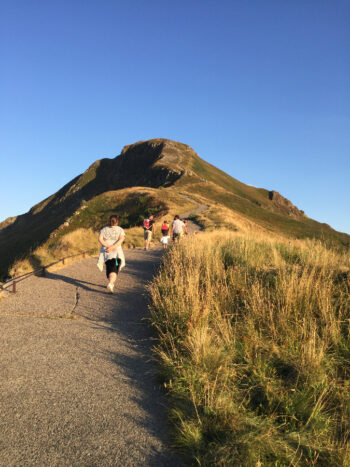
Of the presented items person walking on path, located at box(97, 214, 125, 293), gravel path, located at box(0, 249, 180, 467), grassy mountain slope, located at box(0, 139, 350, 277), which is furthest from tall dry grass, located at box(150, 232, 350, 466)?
grassy mountain slope, located at box(0, 139, 350, 277)

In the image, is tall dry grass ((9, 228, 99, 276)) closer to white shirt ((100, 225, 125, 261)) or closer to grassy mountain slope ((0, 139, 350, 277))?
white shirt ((100, 225, 125, 261))

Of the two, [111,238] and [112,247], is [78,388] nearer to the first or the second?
[112,247]

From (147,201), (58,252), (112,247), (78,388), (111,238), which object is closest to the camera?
(78,388)

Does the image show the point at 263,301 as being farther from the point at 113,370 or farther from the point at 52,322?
the point at 52,322

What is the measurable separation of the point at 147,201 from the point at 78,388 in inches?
1335

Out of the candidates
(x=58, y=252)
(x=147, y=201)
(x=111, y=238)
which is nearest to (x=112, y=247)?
(x=111, y=238)

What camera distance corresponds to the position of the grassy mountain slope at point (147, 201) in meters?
35.8

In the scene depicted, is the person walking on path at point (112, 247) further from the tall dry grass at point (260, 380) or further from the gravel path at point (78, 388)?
the tall dry grass at point (260, 380)

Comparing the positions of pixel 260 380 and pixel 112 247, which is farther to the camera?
pixel 112 247

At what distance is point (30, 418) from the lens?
2473 mm

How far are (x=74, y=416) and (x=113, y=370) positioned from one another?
79 centimetres

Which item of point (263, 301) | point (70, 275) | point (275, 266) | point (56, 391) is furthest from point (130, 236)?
point (56, 391)

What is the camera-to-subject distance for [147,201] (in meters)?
36.2

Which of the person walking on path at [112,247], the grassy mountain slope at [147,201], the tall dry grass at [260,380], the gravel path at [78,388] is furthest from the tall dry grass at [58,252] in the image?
the grassy mountain slope at [147,201]
